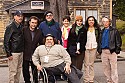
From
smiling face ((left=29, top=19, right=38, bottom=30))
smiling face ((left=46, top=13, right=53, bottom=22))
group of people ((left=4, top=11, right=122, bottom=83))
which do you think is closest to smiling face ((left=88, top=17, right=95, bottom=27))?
group of people ((left=4, top=11, right=122, bottom=83))

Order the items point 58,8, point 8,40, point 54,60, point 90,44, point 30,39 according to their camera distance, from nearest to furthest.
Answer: point 54,60 → point 8,40 → point 30,39 → point 90,44 → point 58,8

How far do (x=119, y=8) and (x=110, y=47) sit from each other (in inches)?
961

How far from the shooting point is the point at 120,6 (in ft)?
107

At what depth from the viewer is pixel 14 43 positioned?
8.21 m

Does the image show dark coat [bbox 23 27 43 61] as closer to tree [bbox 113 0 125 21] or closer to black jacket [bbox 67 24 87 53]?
black jacket [bbox 67 24 87 53]

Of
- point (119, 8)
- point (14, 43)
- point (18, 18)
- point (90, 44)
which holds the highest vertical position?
point (119, 8)

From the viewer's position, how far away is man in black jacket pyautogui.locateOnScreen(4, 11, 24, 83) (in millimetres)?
8141

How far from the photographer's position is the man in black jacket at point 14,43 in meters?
8.14

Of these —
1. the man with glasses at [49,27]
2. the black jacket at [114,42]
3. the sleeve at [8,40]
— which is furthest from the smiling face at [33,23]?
the black jacket at [114,42]

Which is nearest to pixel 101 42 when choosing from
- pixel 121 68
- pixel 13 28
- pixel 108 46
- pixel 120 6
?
pixel 108 46

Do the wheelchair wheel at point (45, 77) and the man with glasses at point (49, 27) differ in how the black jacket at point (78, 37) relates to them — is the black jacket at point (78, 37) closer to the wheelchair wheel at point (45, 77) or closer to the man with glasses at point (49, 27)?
the man with glasses at point (49, 27)

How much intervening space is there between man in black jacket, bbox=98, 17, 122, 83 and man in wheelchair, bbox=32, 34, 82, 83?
196 centimetres

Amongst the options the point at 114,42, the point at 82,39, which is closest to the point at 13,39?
the point at 82,39

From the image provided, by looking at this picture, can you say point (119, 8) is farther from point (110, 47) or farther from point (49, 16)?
point (49, 16)
